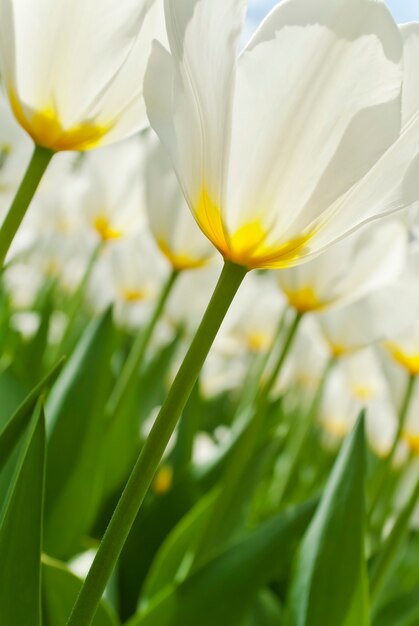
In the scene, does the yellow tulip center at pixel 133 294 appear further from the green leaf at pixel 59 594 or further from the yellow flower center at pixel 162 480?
the green leaf at pixel 59 594

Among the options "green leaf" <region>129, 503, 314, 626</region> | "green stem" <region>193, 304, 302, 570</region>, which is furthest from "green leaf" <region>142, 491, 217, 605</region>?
"green leaf" <region>129, 503, 314, 626</region>

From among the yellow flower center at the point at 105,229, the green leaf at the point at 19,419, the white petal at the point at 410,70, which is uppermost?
the white petal at the point at 410,70

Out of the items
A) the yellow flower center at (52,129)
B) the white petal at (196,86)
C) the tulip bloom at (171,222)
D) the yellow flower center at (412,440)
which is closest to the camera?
the white petal at (196,86)

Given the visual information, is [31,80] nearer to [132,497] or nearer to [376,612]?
[132,497]

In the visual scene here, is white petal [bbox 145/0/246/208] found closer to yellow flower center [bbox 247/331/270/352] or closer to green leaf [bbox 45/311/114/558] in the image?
green leaf [bbox 45/311/114/558]

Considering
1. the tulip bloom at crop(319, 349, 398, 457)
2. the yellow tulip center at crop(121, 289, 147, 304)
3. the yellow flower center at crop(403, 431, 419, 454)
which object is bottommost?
the tulip bloom at crop(319, 349, 398, 457)

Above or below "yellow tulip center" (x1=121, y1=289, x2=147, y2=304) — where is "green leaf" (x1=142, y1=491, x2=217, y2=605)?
above

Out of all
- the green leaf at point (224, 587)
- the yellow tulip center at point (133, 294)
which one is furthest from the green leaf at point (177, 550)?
the yellow tulip center at point (133, 294)

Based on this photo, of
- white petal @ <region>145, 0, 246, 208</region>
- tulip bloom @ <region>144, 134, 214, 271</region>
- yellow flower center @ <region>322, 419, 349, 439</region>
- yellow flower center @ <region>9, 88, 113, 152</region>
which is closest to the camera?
white petal @ <region>145, 0, 246, 208</region>
